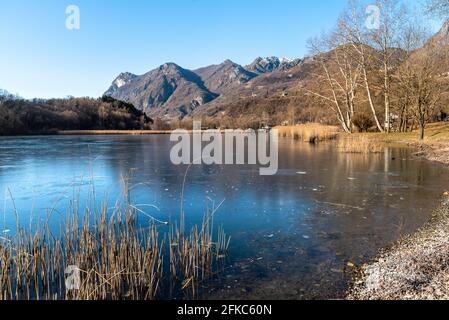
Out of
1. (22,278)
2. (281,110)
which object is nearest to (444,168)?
(22,278)

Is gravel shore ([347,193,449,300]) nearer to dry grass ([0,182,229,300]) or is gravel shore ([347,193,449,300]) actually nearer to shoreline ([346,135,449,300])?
shoreline ([346,135,449,300])

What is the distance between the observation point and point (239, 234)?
594 cm

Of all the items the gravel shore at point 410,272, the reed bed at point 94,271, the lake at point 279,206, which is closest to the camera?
the gravel shore at point 410,272

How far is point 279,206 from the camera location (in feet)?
25.7

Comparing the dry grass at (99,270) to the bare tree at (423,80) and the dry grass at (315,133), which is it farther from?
the dry grass at (315,133)

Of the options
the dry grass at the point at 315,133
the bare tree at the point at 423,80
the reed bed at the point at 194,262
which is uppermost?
the bare tree at the point at 423,80

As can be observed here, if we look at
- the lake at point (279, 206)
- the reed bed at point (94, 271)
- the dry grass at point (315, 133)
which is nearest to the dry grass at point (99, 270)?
the reed bed at point (94, 271)

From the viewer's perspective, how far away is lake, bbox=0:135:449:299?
174 inches

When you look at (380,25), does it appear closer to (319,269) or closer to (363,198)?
(363,198)

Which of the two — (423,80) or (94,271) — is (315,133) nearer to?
(423,80)

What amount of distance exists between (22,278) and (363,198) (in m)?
7.36

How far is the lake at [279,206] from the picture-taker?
4.42 meters

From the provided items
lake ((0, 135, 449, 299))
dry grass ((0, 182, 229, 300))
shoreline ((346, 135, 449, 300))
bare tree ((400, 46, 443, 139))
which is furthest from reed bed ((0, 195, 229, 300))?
bare tree ((400, 46, 443, 139))

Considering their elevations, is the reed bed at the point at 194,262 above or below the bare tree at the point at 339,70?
below
